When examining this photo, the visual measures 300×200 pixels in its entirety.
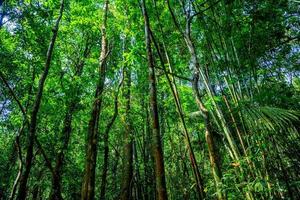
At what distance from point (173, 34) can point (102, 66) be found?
2.38 meters

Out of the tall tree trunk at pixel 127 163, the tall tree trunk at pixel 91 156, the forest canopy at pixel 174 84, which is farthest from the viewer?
the tall tree trunk at pixel 127 163

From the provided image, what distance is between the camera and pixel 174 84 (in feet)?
12.9

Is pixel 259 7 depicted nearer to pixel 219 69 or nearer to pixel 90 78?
pixel 219 69

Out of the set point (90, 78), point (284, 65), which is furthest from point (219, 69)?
point (90, 78)

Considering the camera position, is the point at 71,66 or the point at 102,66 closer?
the point at 102,66

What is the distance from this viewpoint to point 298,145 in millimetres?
3143

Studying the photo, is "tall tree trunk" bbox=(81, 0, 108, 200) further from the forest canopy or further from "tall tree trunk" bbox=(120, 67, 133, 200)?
"tall tree trunk" bbox=(120, 67, 133, 200)

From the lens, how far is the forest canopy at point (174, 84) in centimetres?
289

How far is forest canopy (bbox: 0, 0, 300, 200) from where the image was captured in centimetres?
289

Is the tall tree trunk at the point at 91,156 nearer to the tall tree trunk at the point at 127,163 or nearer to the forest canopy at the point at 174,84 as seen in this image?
the forest canopy at the point at 174,84

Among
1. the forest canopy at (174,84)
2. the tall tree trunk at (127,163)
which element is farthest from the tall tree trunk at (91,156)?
the tall tree trunk at (127,163)

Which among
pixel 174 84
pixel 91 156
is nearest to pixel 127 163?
pixel 91 156

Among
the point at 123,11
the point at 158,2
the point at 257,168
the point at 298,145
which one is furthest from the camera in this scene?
the point at 123,11

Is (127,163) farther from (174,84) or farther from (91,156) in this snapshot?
(174,84)
